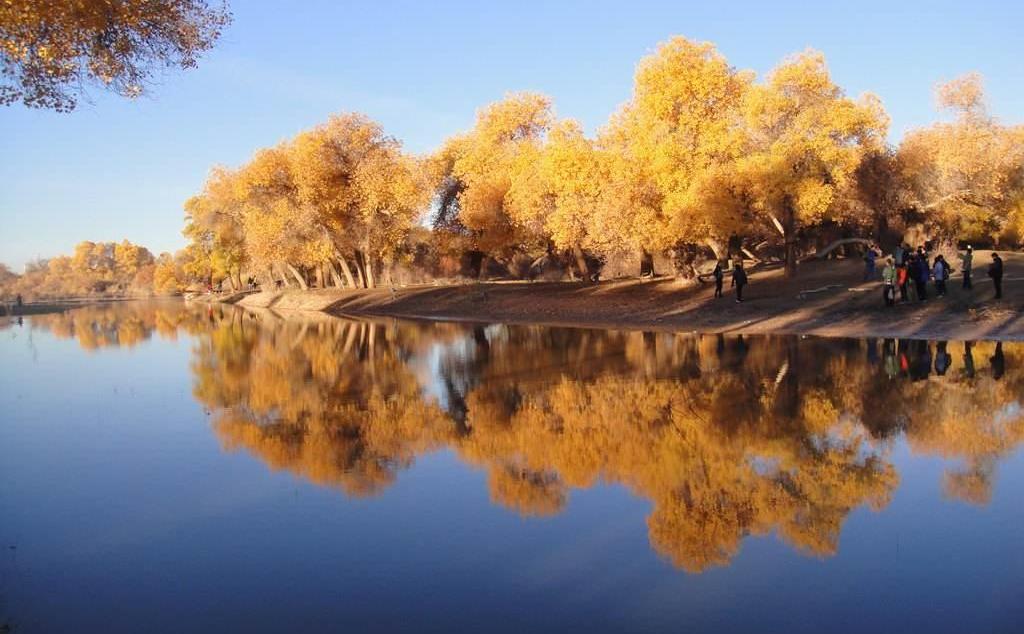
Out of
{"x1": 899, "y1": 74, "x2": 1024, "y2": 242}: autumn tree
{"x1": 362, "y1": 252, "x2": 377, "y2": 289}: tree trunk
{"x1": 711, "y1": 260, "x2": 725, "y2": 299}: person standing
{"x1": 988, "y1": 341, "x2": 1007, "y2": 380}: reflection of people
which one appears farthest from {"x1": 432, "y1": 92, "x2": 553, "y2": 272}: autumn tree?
{"x1": 988, "y1": 341, "x2": 1007, "y2": 380}: reflection of people

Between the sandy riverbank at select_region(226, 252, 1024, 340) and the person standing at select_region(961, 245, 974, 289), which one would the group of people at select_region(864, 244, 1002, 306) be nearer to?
the person standing at select_region(961, 245, 974, 289)

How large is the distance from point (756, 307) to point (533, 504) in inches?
954

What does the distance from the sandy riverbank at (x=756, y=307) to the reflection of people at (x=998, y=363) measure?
3.37 meters

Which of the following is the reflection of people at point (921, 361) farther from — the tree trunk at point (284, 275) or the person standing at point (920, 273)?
the tree trunk at point (284, 275)

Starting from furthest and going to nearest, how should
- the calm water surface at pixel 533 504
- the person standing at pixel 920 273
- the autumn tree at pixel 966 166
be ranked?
the autumn tree at pixel 966 166
the person standing at pixel 920 273
the calm water surface at pixel 533 504

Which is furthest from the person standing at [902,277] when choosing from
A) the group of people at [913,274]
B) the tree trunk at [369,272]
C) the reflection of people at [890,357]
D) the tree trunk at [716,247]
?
the tree trunk at [369,272]

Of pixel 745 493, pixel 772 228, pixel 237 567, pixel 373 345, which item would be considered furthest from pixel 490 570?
pixel 772 228

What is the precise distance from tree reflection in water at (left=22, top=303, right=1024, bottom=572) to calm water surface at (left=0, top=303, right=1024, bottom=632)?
5 cm

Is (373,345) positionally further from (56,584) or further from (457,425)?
(56,584)

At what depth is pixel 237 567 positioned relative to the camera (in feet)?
22.0

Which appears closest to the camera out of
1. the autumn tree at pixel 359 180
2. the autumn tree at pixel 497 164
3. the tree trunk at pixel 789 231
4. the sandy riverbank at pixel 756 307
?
the sandy riverbank at pixel 756 307

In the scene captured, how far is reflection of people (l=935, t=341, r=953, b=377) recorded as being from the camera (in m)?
15.6

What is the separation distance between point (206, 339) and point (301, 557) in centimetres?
2755

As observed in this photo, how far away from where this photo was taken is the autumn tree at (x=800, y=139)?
32.8m
